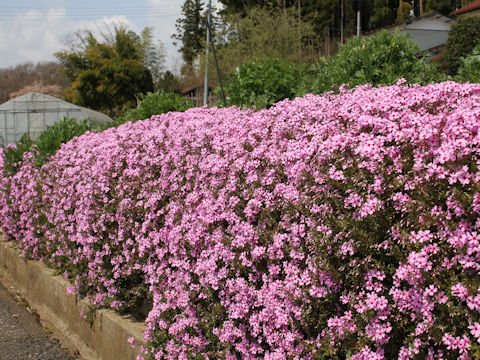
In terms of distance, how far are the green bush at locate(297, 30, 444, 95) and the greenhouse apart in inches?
846

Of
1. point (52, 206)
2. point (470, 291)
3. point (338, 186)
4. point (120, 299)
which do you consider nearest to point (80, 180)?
point (52, 206)

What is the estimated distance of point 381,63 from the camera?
16.8ft

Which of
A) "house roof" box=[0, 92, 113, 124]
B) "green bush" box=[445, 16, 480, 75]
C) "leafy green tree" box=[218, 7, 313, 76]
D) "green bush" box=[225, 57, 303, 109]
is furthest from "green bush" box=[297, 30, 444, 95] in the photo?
"leafy green tree" box=[218, 7, 313, 76]

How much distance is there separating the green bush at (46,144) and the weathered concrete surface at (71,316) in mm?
1343

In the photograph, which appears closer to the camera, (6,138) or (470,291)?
(470,291)

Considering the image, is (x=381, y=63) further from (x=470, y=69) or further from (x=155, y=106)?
(x=155, y=106)

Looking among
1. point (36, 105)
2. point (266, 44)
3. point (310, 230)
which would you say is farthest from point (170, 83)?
point (310, 230)

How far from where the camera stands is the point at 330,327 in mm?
2461

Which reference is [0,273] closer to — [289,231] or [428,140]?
[289,231]

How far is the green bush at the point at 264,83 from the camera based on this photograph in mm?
6832

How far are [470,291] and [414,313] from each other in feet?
0.99

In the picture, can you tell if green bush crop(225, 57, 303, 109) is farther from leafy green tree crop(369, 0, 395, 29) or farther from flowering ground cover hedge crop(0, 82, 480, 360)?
leafy green tree crop(369, 0, 395, 29)

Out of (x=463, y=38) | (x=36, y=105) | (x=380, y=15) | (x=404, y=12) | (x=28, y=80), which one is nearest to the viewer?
(x=463, y=38)

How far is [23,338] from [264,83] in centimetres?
433
